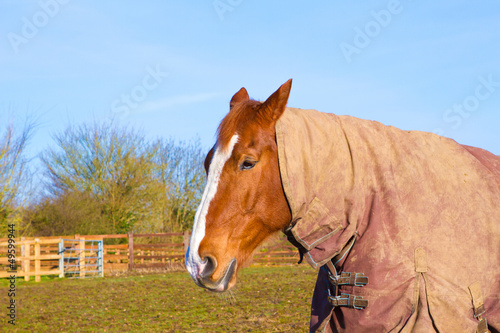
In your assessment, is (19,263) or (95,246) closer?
(19,263)

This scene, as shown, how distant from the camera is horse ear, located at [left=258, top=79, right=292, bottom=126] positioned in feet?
6.75

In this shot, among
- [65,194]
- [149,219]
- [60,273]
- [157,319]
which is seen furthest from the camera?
[149,219]

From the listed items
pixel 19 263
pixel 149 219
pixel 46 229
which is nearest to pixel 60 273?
pixel 19 263

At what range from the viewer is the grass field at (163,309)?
766 centimetres

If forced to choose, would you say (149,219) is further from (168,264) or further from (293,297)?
(293,297)

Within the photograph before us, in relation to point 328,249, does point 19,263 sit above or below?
below

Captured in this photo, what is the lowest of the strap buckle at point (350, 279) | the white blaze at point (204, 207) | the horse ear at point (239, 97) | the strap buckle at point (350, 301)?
the strap buckle at point (350, 301)

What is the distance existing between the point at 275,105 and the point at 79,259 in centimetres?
1925

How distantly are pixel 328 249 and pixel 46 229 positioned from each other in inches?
896

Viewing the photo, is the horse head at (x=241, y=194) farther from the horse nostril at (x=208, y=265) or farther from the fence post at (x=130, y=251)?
the fence post at (x=130, y=251)

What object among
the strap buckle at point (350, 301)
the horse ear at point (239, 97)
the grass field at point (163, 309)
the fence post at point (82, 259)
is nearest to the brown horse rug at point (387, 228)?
the strap buckle at point (350, 301)

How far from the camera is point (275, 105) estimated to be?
209 cm

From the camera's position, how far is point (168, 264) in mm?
21562

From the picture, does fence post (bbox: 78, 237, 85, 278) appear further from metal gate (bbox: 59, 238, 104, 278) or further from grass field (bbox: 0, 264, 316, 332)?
grass field (bbox: 0, 264, 316, 332)
